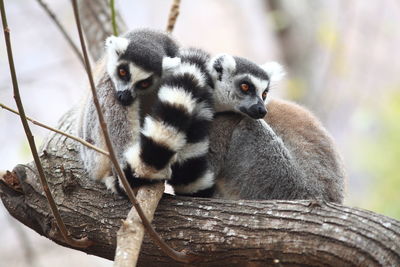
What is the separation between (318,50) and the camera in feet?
39.8

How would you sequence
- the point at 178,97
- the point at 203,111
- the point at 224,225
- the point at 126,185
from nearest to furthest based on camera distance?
1. the point at 126,185
2. the point at 224,225
3. the point at 178,97
4. the point at 203,111

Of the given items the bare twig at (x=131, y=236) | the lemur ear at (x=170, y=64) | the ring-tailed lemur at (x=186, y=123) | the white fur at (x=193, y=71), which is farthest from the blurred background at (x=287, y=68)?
the bare twig at (x=131, y=236)

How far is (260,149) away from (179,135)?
35.1 inches

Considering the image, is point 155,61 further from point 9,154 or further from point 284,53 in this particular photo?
point 284,53

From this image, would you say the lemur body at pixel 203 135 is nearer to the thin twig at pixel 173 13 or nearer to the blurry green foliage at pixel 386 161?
the thin twig at pixel 173 13

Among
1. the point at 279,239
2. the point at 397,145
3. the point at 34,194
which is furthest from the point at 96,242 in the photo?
the point at 397,145

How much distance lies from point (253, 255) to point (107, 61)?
6.51 ft

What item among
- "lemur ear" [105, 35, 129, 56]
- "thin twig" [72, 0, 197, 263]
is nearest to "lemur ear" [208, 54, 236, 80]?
"lemur ear" [105, 35, 129, 56]

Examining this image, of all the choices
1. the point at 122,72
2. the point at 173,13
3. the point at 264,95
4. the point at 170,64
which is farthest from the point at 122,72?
the point at 173,13

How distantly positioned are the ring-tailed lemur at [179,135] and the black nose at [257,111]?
1.28 ft

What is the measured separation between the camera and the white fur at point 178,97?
12.2 feet

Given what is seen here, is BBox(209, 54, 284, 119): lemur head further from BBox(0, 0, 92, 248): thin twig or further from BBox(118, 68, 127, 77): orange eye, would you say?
BBox(0, 0, 92, 248): thin twig

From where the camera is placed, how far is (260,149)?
4359 millimetres

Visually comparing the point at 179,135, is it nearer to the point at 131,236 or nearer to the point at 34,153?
the point at 131,236
